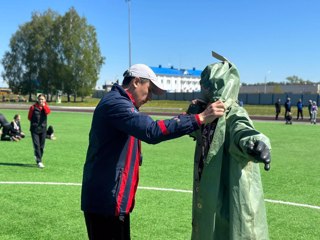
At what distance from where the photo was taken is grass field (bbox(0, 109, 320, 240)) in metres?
6.35

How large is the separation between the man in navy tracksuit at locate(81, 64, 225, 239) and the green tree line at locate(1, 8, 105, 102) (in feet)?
249

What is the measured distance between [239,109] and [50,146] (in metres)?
13.4

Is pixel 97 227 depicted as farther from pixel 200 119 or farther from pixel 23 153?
pixel 23 153

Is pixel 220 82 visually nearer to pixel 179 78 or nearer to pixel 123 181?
pixel 123 181

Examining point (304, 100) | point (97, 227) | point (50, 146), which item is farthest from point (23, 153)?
point (304, 100)

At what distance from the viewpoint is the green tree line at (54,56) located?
7819cm

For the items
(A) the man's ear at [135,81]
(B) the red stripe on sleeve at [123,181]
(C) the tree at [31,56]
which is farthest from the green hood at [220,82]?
(C) the tree at [31,56]

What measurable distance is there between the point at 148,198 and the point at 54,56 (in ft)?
248

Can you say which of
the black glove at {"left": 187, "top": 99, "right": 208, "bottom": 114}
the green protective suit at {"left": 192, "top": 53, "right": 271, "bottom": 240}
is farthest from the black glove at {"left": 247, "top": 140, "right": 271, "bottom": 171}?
the black glove at {"left": 187, "top": 99, "right": 208, "bottom": 114}

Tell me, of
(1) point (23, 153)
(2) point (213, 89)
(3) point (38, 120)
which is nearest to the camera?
(2) point (213, 89)

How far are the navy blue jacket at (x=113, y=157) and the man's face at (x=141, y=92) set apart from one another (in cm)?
11

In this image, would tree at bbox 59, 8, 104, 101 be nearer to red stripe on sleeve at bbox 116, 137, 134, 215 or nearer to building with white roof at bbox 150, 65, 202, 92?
building with white roof at bbox 150, 65, 202, 92

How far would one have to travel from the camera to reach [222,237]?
358cm

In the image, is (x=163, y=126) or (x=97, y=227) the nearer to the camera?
(x=163, y=126)
